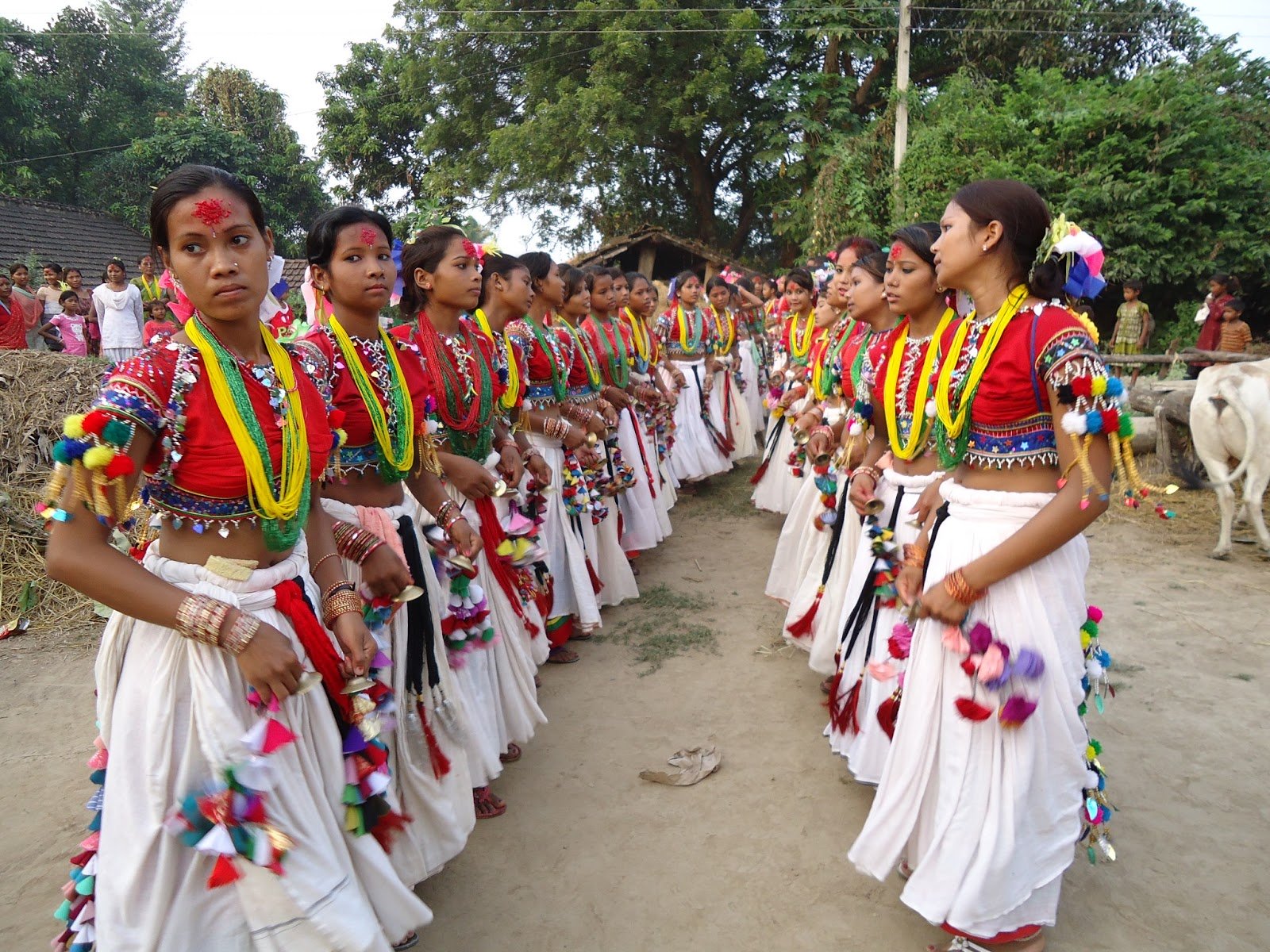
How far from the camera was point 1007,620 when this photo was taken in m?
2.45

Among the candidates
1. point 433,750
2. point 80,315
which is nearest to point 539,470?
point 433,750

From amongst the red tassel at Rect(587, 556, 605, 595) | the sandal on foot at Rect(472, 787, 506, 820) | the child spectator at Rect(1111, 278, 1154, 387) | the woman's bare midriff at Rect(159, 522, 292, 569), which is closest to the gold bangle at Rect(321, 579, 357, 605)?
the woman's bare midriff at Rect(159, 522, 292, 569)

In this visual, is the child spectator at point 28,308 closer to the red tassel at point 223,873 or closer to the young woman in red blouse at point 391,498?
the young woman in red blouse at point 391,498

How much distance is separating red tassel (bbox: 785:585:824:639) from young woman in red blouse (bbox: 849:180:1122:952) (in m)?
2.07

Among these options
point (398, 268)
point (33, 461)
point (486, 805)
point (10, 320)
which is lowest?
point (486, 805)

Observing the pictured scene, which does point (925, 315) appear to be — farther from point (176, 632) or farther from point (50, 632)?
point (50, 632)

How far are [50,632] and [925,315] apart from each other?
575 cm

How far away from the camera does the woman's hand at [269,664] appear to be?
6.19 ft

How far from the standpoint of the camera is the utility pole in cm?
1566

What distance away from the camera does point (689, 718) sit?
170 inches

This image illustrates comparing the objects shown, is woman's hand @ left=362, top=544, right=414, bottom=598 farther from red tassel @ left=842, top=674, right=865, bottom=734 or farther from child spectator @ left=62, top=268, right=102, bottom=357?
child spectator @ left=62, top=268, right=102, bottom=357

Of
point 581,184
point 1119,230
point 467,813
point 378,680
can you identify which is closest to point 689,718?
point 467,813

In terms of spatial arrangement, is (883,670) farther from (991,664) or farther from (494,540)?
(494,540)

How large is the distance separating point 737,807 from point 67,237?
23.4 m
